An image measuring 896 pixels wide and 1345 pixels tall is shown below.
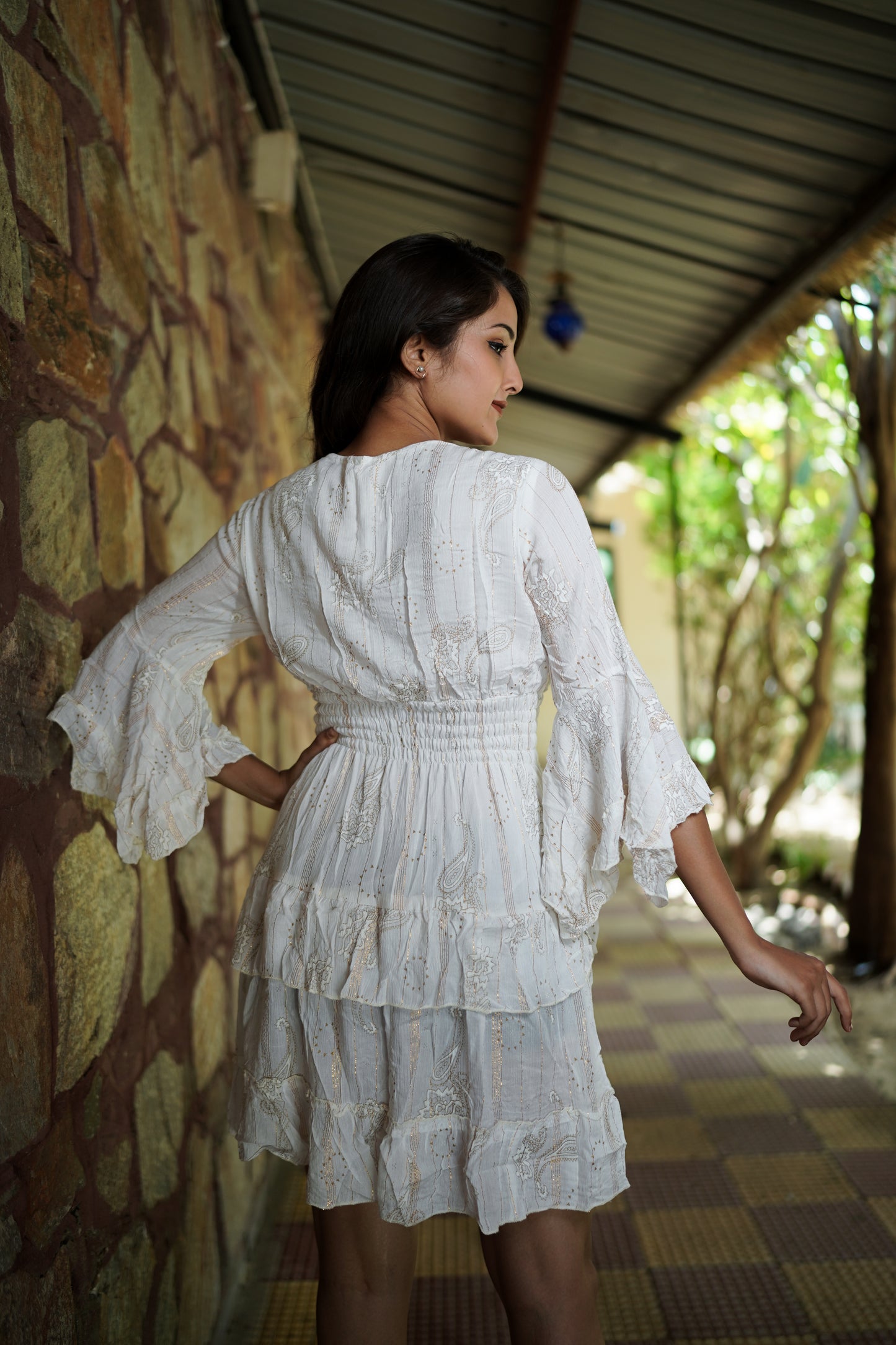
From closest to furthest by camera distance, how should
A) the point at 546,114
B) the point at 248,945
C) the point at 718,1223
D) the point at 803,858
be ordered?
1. the point at 248,945
2. the point at 718,1223
3. the point at 546,114
4. the point at 803,858

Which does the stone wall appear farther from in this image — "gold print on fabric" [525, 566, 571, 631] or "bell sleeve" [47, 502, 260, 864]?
"gold print on fabric" [525, 566, 571, 631]

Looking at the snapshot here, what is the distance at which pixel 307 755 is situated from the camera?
4.37 ft

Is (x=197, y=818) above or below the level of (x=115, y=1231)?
above

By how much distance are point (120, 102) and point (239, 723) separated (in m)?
1.31

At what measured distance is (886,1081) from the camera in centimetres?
297

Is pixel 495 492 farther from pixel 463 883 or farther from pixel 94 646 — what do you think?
pixel 94 646

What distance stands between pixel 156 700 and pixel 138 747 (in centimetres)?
6

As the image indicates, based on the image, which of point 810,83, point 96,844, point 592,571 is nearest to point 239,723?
point 96,844

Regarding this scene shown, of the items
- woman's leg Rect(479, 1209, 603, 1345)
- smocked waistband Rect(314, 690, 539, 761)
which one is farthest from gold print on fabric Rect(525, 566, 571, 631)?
woman's leg Rect(479, 1209, 603, 1345)

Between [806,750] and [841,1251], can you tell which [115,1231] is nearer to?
[841,1251]

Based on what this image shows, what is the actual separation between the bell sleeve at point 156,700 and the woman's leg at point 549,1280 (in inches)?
24.5

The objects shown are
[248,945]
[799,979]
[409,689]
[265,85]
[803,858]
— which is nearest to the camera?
[799,979]

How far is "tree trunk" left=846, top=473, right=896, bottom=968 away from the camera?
13.3ft

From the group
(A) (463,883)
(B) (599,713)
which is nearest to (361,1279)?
(A) (463,883)
